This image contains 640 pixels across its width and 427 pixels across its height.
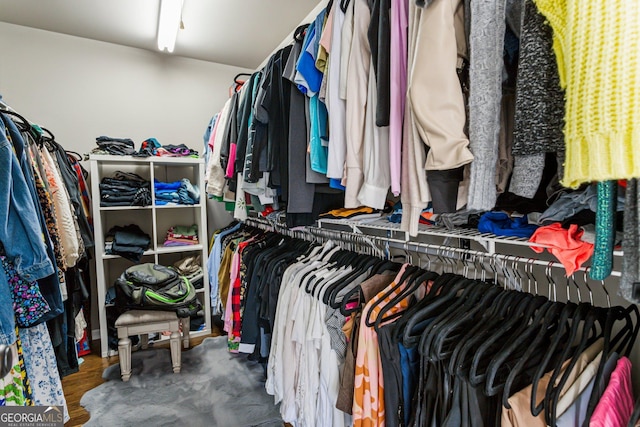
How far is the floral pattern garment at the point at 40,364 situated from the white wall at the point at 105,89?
5.72ft

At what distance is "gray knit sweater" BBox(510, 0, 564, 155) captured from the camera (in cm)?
55

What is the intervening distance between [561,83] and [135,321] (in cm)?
252

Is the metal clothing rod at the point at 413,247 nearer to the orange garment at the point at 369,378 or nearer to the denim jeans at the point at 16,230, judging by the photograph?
the orange garment at the point at 369,378

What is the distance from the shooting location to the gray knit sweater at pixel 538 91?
552 millimetres

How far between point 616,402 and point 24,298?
1756 mm

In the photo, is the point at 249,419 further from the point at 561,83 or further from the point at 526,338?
the point at 561,83

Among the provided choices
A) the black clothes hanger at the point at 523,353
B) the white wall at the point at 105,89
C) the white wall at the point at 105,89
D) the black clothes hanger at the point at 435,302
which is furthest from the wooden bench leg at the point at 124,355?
the black clothes hanger at the point at 523,353

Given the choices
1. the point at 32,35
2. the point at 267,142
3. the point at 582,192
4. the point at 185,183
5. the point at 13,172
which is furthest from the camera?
the point at 185,183

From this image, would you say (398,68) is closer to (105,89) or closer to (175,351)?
(175,351)

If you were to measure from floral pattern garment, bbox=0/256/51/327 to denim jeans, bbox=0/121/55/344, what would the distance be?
75 mm

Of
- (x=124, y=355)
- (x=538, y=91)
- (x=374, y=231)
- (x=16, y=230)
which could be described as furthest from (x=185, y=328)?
(x=538, y=91)

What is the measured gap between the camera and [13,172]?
112cm

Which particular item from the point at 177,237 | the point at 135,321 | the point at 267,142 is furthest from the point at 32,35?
the point at 267,142

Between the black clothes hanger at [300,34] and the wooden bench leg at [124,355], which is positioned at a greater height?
the black clothes hanger at [300,34]
